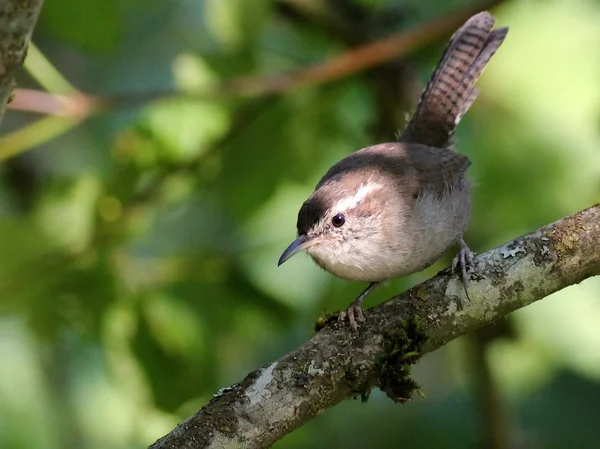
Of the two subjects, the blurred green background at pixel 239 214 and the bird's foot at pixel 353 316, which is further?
the blurred green background at pixel 239 214

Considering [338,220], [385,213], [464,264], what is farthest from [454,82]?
[464,264]

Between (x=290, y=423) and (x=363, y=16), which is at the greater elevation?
(x=363, y=16)

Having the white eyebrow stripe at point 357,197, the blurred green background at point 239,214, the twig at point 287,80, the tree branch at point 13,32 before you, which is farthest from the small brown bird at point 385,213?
the tree branch at point 13,32

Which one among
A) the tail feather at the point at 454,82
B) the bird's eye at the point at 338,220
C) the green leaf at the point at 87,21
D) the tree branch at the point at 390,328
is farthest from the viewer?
the tail feather at the point at 454,82

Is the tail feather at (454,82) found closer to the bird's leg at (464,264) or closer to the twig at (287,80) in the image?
the twig at (287,80)

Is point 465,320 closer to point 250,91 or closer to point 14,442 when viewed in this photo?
point 250,91

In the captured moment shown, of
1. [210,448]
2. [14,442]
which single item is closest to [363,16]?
[14,442]

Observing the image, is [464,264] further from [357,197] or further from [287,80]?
[287,80]
